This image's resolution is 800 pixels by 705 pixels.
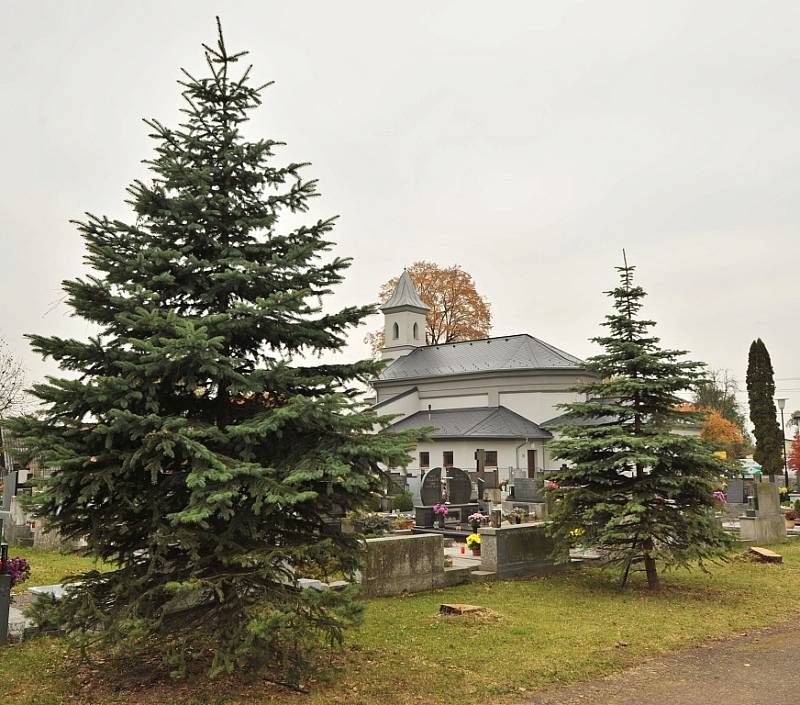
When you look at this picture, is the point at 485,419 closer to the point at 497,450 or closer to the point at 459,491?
the point at 497,450

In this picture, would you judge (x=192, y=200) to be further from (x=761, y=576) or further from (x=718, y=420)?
(x=718, y=420)

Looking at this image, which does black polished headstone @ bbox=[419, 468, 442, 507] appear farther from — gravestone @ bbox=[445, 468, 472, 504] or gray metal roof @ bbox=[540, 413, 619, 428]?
gray metal roof @ bbox=[540, 413, 619, 428]

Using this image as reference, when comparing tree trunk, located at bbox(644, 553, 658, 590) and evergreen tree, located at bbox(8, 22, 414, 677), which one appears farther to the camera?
tree trunk, located at bbox(644, 553, 658, 590)

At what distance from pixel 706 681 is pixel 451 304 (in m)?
46.7

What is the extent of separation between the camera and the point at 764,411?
4031 centimetres

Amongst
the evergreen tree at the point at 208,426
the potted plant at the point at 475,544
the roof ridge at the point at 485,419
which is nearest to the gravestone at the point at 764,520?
the potted plant at the point at 475,544

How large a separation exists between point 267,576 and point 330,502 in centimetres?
84

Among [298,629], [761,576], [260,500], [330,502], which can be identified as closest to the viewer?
[260,500]

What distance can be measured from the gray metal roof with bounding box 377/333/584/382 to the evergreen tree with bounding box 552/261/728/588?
112 feet

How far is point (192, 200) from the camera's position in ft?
21.2

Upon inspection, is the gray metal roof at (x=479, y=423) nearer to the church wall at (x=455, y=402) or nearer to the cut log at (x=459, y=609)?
the church wall at (x=455, y=402)

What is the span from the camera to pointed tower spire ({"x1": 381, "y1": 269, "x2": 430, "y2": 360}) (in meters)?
52.2

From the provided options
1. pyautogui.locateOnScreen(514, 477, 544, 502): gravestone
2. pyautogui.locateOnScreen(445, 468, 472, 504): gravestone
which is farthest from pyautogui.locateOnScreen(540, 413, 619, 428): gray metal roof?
pyautogui.locateOnScreen(445, 468, 472, 504): gravestone

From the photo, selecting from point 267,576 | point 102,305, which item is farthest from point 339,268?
point 267,576
